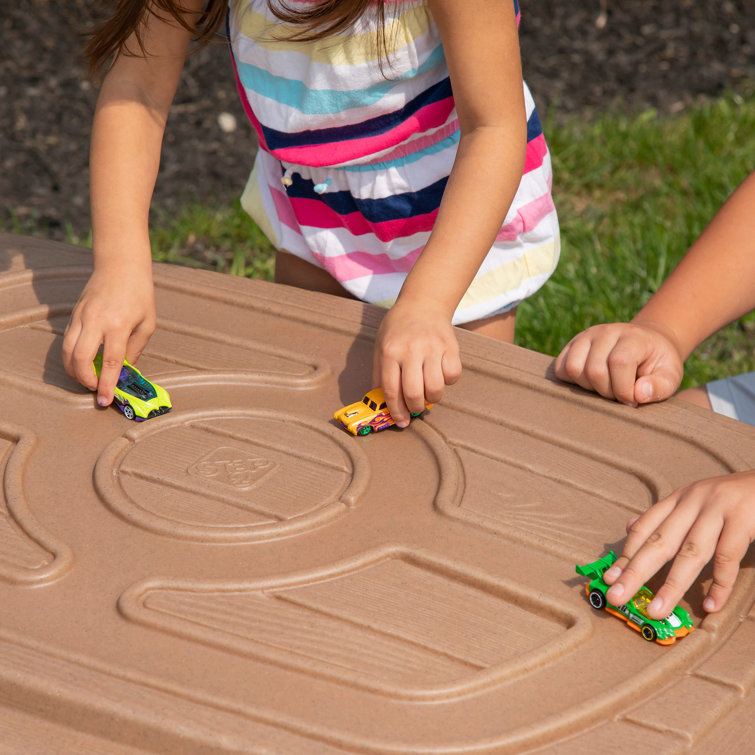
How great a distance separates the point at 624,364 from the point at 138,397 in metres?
0.57

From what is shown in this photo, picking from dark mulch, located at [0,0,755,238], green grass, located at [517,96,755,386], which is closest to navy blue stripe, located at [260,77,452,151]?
green grass, located at [517,96,755,386]

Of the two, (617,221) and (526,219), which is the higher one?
(526,219)

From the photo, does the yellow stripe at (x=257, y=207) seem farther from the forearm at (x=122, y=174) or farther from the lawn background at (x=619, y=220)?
the lawn background at (x=619, y=220)

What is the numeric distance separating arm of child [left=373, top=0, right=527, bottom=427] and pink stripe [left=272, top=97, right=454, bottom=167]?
0.14 meters

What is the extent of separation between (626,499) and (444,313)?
0.30 metres

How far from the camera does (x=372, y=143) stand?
52.6 inches

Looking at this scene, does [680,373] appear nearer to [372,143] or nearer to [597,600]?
[597,600]

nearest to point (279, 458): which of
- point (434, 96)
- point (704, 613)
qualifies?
point (704, 613)

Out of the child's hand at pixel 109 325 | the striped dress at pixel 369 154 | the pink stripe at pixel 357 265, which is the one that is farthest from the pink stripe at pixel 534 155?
the child's hand at pixel 109 325

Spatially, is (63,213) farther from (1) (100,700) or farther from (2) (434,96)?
(1) (100,700)

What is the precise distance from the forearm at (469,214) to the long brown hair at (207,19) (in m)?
0.23

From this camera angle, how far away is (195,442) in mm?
1048

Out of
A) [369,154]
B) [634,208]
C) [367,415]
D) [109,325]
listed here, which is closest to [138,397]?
[109,325]

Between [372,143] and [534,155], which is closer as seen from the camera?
[372,143]
